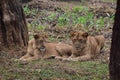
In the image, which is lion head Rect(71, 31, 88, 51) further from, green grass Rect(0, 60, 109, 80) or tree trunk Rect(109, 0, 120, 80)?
tree trunk Rect(109, 0, 120, 80)

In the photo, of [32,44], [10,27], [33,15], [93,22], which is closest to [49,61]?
[32,44]

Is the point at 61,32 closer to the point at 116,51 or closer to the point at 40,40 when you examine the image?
the point at 40,40

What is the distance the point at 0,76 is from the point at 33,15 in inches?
366

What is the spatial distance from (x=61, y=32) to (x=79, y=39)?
4.21 m

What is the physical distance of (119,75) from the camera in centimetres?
630

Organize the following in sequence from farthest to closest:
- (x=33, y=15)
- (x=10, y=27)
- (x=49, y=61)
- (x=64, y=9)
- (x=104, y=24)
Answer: (x=64, y=9), (x=33, y=15), (x=104, y=24), (x=10, y=27), (x=49, y=61)

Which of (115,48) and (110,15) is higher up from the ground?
(115,48)

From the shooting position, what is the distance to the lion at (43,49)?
1029 cm

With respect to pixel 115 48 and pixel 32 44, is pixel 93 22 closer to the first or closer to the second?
pixel 32 44

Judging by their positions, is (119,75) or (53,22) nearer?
(119,75)

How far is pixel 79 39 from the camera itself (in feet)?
33.6

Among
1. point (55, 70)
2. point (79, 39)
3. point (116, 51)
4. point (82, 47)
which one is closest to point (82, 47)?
point (82, 47)

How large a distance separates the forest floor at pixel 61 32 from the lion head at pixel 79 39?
41 centimetres

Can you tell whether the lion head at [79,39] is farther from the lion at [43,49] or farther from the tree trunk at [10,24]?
the tree trunk at [10,24]
